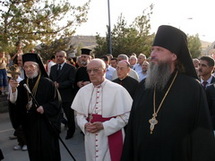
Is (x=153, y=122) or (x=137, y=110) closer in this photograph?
(x=153, y=122)

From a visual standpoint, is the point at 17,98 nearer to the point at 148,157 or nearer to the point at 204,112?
the point at 148,157

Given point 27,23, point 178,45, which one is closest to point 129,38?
point 27,23

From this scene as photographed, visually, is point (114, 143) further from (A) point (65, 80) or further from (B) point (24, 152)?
(A) point (65, 80)

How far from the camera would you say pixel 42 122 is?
429 centimetres


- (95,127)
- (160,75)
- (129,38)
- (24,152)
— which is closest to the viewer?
(160,75)

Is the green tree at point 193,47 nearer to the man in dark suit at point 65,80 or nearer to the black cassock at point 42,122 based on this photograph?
the man in dark suit at point 65,80

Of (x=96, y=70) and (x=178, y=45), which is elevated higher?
(x=178, y=45)

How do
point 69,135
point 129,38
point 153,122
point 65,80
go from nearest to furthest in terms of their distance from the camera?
point 153,122, point 69,135, point 65,80, point 129,38

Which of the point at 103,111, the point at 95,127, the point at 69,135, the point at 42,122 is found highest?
the point at 103,111

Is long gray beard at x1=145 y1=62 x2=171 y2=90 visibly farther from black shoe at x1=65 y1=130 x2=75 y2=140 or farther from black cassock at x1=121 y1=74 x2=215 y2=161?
black shoe at x1=65 y1=130 x2=75 y2=140

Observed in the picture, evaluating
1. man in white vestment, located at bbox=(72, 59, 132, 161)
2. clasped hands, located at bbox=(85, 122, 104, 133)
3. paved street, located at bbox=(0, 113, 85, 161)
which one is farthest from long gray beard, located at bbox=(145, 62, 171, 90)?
paved street, located at bbox=(0, 113, 85, 161)

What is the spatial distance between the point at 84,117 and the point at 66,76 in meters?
3.30

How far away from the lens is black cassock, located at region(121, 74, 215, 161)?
7.82 feet

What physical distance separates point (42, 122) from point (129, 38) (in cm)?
1579
